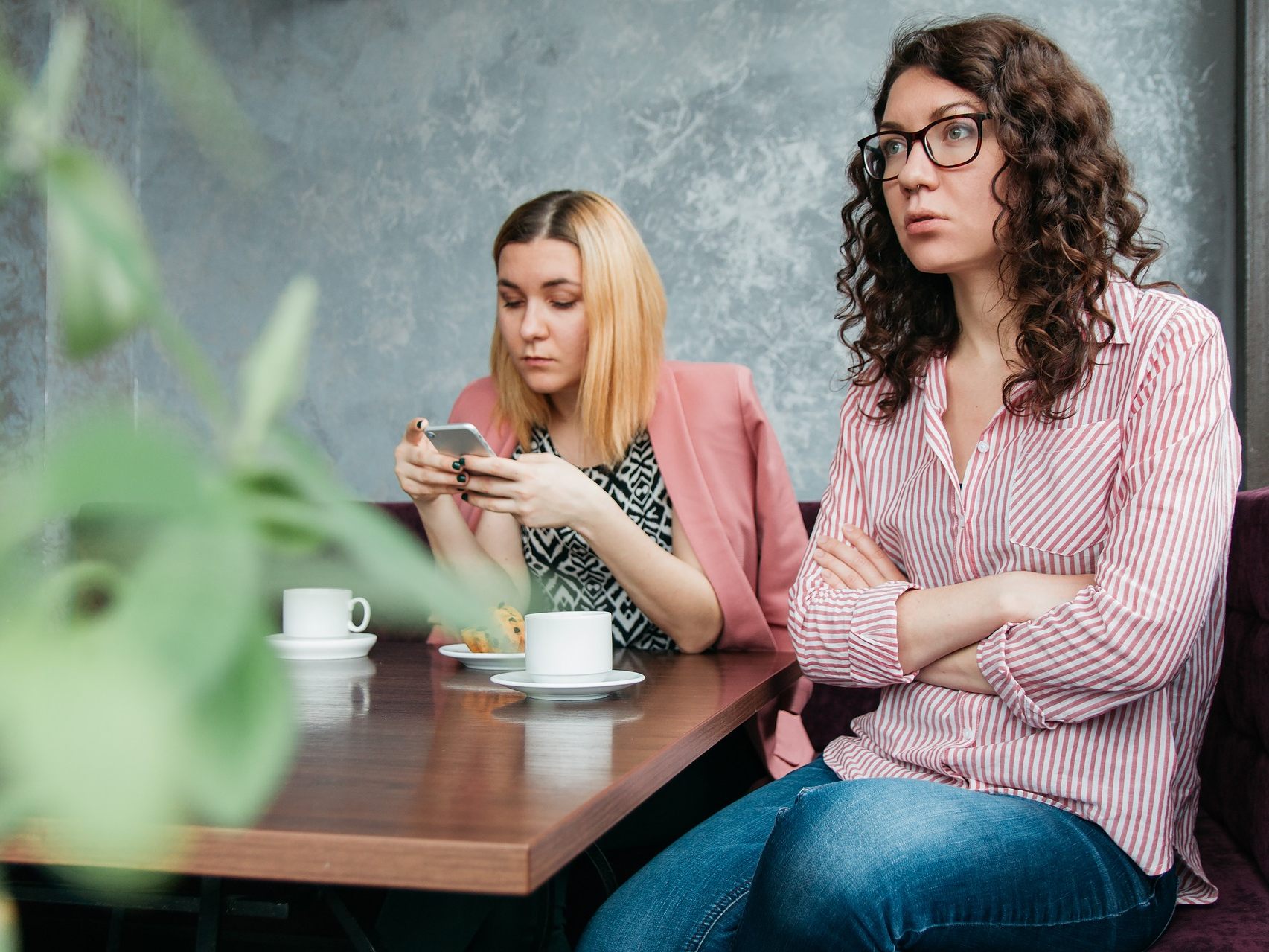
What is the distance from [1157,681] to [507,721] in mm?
625

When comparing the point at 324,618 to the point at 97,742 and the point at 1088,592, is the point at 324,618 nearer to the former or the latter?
the point at 1088,592

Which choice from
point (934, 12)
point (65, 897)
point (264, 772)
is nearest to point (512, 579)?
point (65, 897)

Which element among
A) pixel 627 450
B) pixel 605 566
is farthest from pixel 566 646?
pixel 627 450

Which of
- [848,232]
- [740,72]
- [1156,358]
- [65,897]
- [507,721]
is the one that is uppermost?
[740,72]

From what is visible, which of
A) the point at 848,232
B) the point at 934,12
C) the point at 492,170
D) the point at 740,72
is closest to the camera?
the point at 848,232

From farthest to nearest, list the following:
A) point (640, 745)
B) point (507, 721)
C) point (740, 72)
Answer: point (740, 72)
point (507, 721)
point (640, 745)

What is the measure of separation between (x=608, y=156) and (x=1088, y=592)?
2.07 meters

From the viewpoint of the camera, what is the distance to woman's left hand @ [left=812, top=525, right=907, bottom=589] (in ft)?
4.59

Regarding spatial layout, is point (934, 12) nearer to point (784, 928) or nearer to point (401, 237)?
point (401, 237)

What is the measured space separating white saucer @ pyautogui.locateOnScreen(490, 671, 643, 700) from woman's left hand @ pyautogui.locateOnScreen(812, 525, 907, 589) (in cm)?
29

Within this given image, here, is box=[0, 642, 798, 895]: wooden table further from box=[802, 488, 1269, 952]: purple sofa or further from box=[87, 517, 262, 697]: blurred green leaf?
box=[802, 488, 1269, 952]: purple sofa

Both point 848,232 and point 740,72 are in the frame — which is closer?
point 848,232

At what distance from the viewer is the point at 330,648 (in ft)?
5.22

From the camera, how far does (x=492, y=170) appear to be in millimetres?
3057
